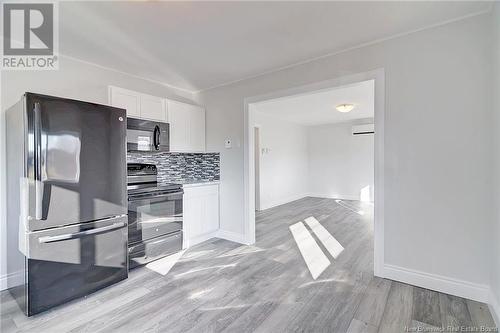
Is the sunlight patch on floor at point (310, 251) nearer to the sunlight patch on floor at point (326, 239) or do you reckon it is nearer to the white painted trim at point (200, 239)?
the sunlight patch on floor at point (326, 239)

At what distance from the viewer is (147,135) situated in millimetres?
3115

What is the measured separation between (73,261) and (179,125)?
216cm

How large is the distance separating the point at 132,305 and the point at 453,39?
373cm

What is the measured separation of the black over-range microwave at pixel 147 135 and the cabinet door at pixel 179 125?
0.12 metres

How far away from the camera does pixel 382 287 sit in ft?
7.34

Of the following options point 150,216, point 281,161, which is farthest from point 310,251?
point 281,161

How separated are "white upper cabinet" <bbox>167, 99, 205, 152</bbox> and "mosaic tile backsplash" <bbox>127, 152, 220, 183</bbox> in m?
0.25

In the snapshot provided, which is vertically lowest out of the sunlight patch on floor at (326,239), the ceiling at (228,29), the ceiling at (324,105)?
the sunlight patch on floor at (326,239)

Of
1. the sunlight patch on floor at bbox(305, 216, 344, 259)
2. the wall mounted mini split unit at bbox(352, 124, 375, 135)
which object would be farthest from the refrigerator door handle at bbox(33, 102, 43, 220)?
the wall mounted mini split unit at bbox(352, 124, 375, 135)

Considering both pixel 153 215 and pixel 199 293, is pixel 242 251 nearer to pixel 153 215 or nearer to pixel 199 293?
pixel 199 293

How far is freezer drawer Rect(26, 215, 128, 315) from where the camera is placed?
1.87 m

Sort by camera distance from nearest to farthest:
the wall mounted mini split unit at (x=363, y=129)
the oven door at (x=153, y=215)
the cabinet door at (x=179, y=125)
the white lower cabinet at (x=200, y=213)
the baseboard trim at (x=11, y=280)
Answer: the baseboard trim at (x=11, y=280)
the oven door at (x=153, y=215)
the white lower cabinet at (x=200, y=213)
the cabinet door at (x=179, y=125)
the wall mounted mini split unit at (x=363, y=129)

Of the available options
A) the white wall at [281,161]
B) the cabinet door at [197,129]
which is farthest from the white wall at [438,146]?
the white wall at [281,161]

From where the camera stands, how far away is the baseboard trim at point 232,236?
3.54m
